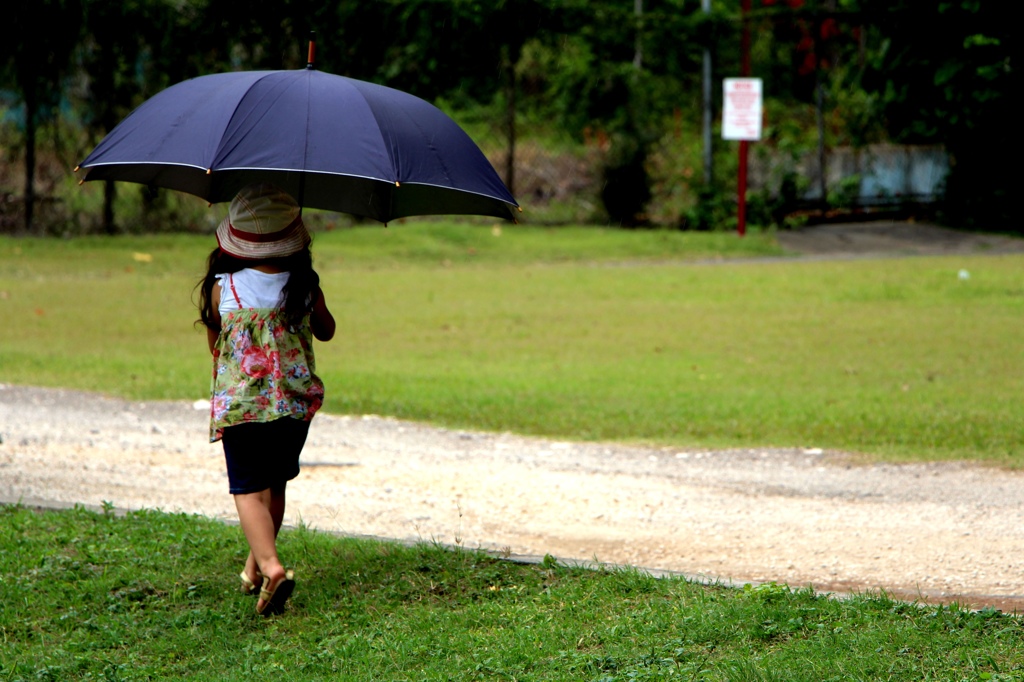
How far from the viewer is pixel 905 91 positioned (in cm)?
2000

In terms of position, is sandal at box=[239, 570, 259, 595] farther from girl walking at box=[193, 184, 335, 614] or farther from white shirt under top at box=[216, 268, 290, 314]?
white shirt under top at box=[216, 268, 290, 314]

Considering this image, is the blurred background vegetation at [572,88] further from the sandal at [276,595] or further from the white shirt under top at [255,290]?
the sandal at [276,595]

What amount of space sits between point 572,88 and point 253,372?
16.9 m

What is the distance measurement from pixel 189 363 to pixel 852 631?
7.75m

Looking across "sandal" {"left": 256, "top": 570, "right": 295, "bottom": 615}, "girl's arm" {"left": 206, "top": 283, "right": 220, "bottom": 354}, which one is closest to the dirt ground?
"sandal" {"left": 256, "top": 570, "right": 295, "bottom": 615}

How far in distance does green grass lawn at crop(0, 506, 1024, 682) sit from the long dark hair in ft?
3.62

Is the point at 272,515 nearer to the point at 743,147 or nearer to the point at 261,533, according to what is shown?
the point at 261,533

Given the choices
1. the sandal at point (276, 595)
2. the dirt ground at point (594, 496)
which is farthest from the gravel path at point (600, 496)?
the sandal at point (276, 595)

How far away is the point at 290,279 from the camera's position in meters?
4.49

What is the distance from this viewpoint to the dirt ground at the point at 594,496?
17.6 ft

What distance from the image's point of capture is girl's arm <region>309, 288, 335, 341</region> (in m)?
4.59

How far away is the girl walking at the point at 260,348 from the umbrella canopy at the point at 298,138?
0.76ft

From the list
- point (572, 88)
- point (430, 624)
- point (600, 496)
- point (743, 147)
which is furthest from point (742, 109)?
point (430, 624)

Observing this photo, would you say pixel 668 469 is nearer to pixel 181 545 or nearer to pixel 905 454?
pixel 905 454
